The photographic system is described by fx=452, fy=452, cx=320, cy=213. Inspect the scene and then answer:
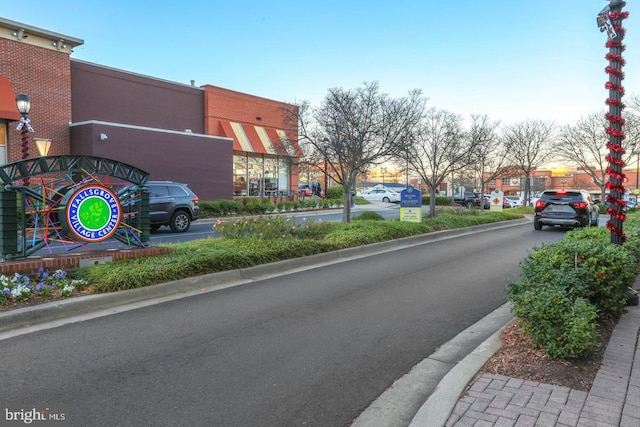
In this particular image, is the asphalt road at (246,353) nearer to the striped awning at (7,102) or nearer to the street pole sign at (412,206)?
the street pole sign at (412,206)

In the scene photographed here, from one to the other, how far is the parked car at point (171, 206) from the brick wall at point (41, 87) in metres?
8.46

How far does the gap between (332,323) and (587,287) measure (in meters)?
2.72

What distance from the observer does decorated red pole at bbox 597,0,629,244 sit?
5844mm

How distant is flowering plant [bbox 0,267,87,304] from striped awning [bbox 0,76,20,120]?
1547 centimetres

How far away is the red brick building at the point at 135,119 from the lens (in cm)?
1961

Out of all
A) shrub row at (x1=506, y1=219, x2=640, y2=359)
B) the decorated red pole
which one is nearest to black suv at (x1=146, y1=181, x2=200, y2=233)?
shrub row at (x1=506, y1=219, x2=640, y2=359)

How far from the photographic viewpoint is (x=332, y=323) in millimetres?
5305

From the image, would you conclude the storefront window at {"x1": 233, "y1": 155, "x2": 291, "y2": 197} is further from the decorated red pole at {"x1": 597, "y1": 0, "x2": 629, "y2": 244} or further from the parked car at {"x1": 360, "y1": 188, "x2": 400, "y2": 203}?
the decorated red pole at {"x1": 597, "y1": 0, "x2": 629, "y2": 244}

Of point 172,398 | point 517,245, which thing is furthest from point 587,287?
point 517,245

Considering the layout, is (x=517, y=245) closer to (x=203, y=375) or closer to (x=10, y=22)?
(x=203, y=375)

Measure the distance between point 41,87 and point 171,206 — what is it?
10.7 m

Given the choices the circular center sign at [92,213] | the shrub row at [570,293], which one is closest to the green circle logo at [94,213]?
the circular center sign at [92,213]

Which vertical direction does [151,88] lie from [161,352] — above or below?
above

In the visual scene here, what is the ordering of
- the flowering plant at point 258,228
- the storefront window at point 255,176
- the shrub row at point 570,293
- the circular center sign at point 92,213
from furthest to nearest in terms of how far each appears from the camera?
the storefront window at point 255,176 < the flowering plant at point 258,228 < the circular center sign at point 92,213 < the shrub row at point 570,293
